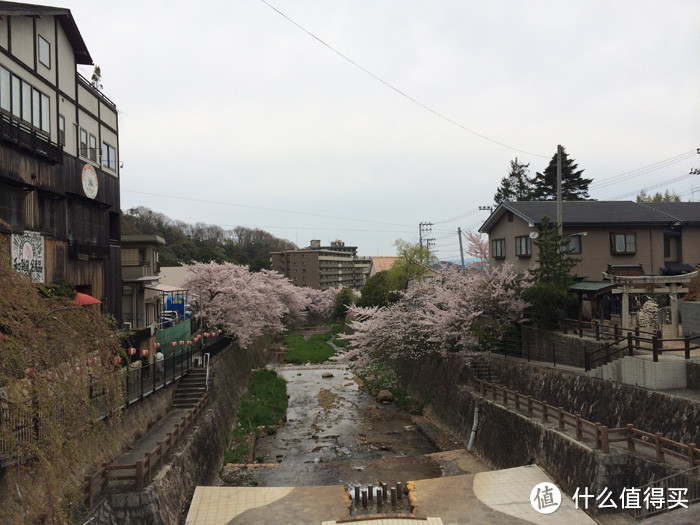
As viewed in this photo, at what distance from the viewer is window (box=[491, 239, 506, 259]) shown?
32844mm

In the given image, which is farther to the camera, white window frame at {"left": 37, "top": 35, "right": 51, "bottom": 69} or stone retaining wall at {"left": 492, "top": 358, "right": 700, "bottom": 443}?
white window frame at {"left": 37, "top": 35, "right": 51, "bottom": 69}

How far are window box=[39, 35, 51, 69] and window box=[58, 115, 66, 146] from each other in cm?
188

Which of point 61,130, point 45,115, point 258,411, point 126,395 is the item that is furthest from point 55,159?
point 258,411

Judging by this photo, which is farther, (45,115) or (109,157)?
(109,157)

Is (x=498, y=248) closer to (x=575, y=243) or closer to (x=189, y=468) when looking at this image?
(x=575, y=243)

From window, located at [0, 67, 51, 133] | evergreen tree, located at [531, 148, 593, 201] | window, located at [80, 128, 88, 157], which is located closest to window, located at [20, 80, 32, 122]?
window, located at [0, 67, 51, 133]

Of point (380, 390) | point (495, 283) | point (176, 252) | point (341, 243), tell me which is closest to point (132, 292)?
point (380, 390)

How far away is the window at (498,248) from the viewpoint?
32844 mm

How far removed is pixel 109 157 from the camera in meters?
22.9

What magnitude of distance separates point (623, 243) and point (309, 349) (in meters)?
32.0

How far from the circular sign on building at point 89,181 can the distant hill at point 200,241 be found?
103 ft

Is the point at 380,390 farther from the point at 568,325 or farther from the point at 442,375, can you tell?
the point at 568,325

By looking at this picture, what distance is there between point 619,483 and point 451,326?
13.2 metres

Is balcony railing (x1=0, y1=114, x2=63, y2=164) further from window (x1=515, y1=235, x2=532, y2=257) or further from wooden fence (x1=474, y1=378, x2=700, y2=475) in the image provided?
window (x1=515, y1=235, x2=532, y2=257)
